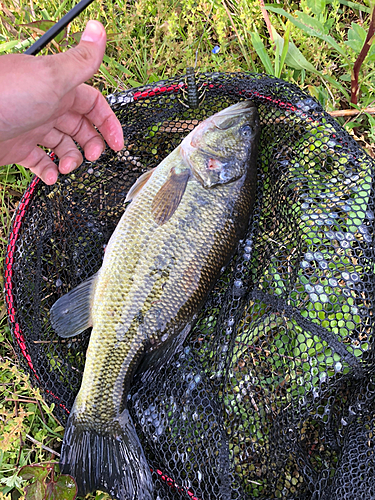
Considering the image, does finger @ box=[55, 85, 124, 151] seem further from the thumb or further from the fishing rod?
the thumb

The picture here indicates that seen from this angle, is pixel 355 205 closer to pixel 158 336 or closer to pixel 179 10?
pixel 158 336

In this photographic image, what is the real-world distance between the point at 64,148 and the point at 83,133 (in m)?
0.15

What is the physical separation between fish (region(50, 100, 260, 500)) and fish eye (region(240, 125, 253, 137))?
0.25m

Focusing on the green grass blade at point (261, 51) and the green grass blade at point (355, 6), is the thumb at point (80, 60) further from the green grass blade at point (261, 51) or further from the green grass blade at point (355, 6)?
the green grass blade at point (355, 6)

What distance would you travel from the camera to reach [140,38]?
9.26 feet

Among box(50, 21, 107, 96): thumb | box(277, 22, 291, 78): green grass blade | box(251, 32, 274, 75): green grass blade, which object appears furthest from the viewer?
box(251, 32, 274, 75): green grass blade

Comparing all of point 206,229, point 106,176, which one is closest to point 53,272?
point 106,176

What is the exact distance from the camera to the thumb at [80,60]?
167 centimetres

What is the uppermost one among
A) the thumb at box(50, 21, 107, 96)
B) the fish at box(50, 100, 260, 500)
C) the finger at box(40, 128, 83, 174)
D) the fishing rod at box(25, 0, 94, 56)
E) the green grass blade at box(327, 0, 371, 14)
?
the fishing rod at box(25, 0, 94, 56)

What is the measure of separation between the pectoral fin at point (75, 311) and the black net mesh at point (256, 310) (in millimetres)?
169

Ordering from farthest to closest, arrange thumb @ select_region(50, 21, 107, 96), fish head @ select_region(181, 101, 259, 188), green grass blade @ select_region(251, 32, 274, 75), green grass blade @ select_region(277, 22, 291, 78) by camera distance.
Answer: green grass blade @ select_region(251, 32, 274, 75) < green grass blade @ select_region(277, 22, 291, 78) < fish head @ select_region(181, 101, 259, 188) < thumb @ select_region(50, 21, 107, 96)

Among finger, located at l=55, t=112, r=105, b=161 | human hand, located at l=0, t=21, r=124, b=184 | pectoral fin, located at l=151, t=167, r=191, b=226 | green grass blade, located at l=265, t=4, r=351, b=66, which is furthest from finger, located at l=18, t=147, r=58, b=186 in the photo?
green grass blade, located at l=265, t=4, r=351, b=66

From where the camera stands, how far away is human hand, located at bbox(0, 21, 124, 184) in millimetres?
1678

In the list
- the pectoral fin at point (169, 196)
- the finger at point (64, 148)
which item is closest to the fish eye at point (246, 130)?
the pectoral fin at point (169, 196)
